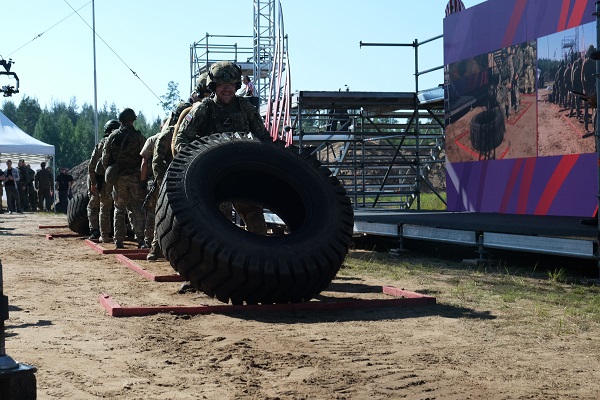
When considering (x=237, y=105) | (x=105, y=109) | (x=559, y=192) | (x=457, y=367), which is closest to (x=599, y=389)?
(x=457, y=367)

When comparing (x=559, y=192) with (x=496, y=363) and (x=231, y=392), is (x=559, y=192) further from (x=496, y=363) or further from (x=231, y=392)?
(x=231, y=392)

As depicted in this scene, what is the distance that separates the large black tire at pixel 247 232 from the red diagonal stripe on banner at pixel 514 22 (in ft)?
19.0

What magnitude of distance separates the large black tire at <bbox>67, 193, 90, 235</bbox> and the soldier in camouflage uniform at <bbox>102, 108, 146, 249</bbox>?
2.87 metres

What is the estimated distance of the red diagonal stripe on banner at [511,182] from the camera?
40.6ft

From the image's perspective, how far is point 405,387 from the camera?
404cm

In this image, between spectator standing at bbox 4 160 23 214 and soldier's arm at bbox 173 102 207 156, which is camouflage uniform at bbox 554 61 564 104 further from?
spectator standing at bbox 4 160 23 214

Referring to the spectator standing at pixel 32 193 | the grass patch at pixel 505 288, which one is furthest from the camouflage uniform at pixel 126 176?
the spectator standing at pixel 32 193

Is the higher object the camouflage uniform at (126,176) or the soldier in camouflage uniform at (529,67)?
the soldier in camouflage uniform at (529,67)

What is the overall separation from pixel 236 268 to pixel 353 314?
82cm

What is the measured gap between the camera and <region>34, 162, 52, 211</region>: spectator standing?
29.8 m

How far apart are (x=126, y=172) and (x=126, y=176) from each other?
89 mm

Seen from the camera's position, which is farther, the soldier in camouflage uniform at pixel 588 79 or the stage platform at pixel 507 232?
the soldier in camouflage uniform at pixel 588 79

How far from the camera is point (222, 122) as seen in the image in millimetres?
8328

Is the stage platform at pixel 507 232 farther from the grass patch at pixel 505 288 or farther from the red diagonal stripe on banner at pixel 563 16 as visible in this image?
the red diagonal stripe on banner at pixel 563 16
